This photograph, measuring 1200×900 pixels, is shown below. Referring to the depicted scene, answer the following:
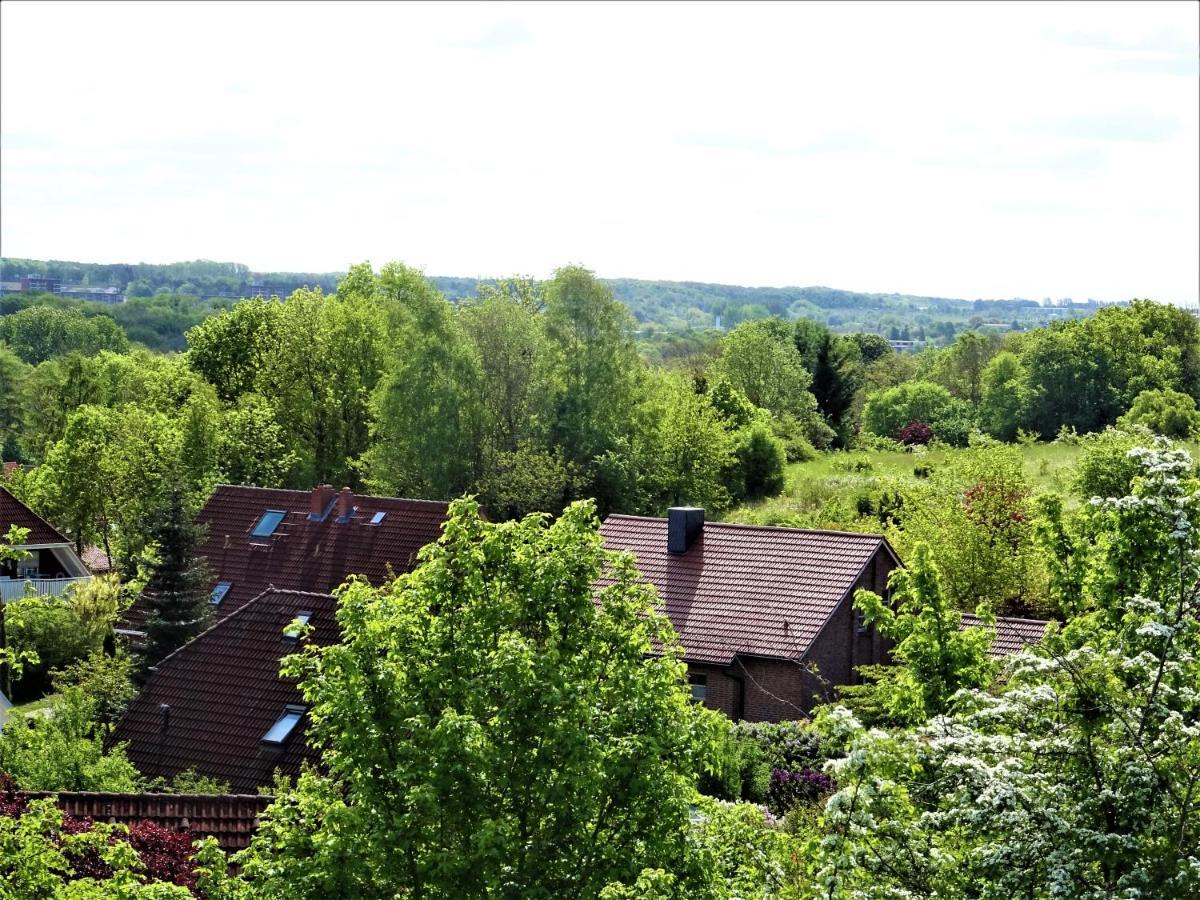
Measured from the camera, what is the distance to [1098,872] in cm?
1110

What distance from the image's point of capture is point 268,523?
40594 mm

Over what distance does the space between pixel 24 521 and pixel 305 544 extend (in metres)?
10.1

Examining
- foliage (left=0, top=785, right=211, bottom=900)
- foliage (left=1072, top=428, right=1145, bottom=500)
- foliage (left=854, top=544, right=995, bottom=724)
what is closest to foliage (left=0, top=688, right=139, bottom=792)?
foliage (left=0, top=785, right=211, bottom=900)

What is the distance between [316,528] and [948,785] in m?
28.6

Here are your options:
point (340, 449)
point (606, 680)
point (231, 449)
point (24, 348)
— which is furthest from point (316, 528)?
point (24, 348)

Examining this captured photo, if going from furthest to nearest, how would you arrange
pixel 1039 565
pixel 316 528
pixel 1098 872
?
pixel 316 528, pixel 1039 565, pixel 1098 872

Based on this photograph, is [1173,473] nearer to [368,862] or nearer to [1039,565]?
[368,862]

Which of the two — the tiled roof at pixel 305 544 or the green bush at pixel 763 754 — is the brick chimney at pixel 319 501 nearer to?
the tiled roof at pixel 305 544

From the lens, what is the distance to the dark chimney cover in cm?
3703

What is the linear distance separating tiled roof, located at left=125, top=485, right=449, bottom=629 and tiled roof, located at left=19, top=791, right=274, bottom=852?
18320 mm

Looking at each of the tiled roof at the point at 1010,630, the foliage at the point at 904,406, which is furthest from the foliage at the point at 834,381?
the tiled roof at the point at 1010,630

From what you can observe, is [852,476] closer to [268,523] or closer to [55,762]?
[268,523]

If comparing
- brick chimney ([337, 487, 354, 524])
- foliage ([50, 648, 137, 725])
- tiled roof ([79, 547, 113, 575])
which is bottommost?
tiled roof ([79, 547, 113, 575])

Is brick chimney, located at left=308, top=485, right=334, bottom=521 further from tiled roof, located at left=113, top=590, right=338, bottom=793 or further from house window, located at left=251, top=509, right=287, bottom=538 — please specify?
tiled roof, located at left=113, top=590, right=338, bottom=793
